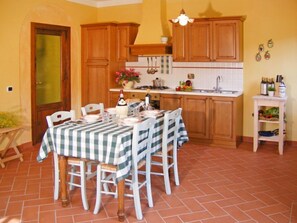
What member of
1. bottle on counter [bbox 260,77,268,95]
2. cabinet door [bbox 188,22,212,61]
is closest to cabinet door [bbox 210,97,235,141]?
bottle on counter [bbox 260,77,268,95]

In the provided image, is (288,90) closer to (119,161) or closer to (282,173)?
(282,173)

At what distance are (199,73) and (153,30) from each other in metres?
1.22

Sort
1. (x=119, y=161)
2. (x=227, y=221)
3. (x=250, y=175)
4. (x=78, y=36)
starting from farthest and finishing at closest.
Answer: (x=78, y=36) → (x=250, y=175) → (x=227, y=221) → (x=119, y=161)

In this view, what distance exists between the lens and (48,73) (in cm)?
667

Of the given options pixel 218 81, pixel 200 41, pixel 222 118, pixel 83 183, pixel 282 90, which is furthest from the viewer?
pixel 218 81

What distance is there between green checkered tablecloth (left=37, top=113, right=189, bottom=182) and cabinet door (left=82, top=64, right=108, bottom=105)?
3.56 m

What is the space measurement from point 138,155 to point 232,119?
305 cm

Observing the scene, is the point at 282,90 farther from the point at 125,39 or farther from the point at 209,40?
the point at 125,39

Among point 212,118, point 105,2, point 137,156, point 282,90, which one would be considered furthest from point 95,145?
point 105,2

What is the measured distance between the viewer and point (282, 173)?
4730 mm

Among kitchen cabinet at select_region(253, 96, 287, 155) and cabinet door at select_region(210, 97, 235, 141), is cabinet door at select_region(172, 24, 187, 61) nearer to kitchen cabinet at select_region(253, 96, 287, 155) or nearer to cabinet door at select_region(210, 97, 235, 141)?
cabinet door at select_region(210, 97, 235, 141)

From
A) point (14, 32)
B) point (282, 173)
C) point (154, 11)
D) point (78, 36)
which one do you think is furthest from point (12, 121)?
point (282, 173)

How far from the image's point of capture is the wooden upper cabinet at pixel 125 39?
23.2ft

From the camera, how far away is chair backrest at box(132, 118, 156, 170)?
10.6 feet
